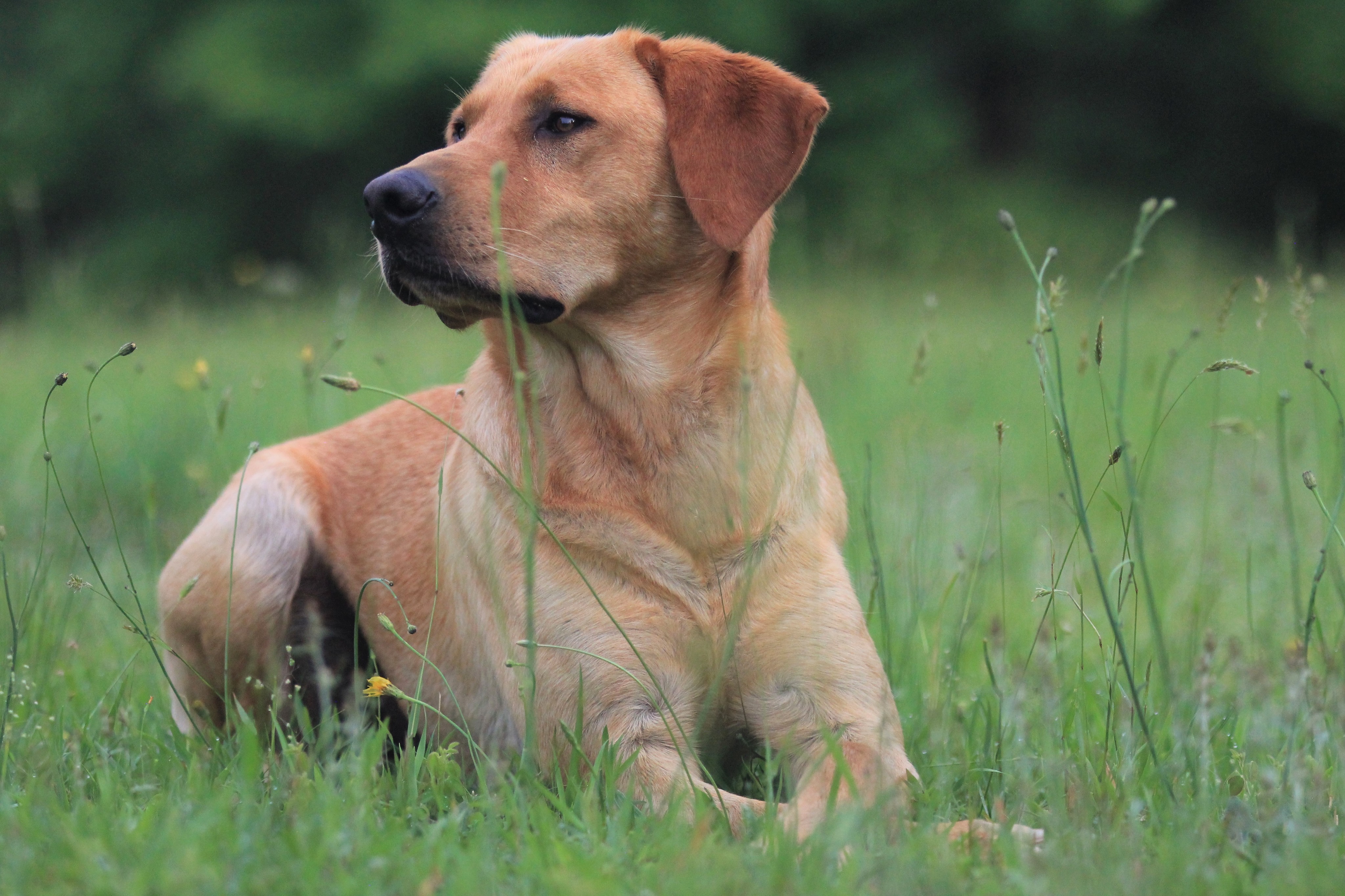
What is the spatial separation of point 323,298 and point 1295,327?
984 cm

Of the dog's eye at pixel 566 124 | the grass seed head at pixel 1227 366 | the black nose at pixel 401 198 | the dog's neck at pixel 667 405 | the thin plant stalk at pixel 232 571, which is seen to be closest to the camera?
the grass seed head at pixel 1227 366

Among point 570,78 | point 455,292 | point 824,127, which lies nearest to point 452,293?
point 455,292

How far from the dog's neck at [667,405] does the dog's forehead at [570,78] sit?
0.44 metres

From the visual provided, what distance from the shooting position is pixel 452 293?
2.72m

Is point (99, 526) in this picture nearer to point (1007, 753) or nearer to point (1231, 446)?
point (1007, 753)

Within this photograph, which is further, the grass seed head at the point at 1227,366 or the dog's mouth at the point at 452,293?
the dog's mouth at the point at 452,293

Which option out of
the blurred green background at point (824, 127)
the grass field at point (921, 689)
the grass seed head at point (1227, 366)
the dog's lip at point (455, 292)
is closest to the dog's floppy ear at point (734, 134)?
the dog's lip at point (455, 292)

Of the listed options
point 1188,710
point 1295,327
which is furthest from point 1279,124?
point 1188,710

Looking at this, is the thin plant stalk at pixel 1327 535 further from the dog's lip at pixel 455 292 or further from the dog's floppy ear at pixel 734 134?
the dog's lip at pixel 455 292

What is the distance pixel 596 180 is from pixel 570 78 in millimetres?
304

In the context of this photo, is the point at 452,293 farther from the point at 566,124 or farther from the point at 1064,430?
the point at 1064,430

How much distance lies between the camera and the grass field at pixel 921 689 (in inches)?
75.5

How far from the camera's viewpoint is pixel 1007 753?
2.82 metres

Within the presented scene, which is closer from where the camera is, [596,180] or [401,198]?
[401,198]
